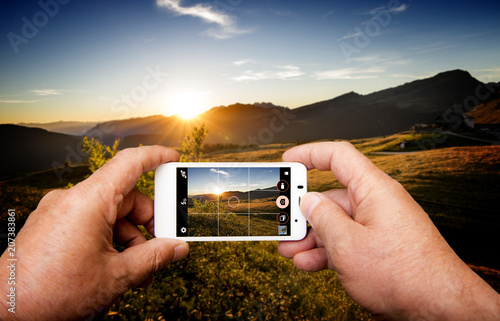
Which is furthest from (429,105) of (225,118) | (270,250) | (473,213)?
(270,250)

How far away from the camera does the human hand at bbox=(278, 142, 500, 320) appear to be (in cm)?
244

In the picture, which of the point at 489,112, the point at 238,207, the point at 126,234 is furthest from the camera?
the point at 489,112

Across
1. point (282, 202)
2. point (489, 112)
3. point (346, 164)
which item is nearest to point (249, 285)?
point (282, 202)

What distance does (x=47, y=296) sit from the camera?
258cm

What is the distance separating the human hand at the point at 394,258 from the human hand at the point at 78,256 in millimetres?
2340

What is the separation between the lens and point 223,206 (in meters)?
4.24

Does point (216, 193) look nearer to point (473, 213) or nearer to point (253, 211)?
point (253, 211)

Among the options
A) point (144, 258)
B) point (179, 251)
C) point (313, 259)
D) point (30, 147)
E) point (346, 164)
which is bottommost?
point (313, 259)

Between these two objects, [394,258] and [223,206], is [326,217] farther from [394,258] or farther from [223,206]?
[223,206]

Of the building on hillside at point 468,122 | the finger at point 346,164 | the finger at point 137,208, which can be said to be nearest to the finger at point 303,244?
the finger at point 346,164

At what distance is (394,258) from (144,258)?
9.46ft

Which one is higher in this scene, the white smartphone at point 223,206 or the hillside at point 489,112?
the hillside at point 489,112

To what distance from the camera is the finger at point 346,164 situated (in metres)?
3.20

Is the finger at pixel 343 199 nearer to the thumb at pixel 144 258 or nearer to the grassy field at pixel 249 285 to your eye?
the thumb at pixel 144 258
